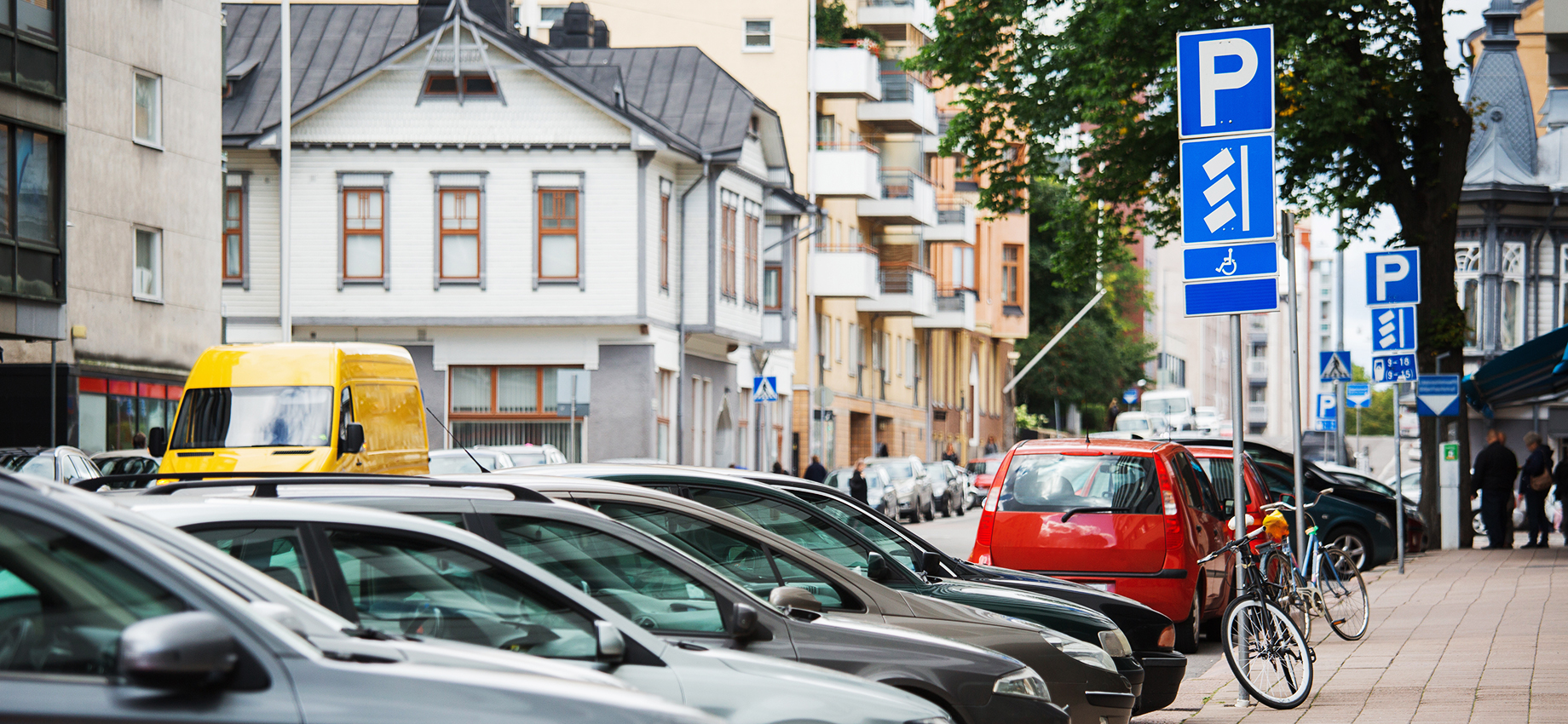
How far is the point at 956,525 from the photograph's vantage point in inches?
1673

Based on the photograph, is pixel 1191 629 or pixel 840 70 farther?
pixel 840 70

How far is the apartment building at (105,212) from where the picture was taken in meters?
26.6

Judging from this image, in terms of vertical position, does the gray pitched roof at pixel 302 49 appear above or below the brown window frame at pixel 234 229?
above

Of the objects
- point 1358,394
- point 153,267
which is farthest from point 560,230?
point 1358,394

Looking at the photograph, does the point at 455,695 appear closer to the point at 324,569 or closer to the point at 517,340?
the point at 324,569

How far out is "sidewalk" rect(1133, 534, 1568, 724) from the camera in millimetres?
11109

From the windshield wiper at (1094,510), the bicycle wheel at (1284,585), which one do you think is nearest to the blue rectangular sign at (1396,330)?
the windshield wiper at (1094,510)

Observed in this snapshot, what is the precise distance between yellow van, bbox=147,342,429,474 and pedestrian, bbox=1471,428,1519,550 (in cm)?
1692

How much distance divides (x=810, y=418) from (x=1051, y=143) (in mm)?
24233

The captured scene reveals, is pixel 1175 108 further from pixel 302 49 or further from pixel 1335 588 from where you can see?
pixel 302 49

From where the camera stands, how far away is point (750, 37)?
2188 inches

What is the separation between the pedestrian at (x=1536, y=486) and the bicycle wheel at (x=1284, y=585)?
1888 cm

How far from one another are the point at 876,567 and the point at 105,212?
24525 mm

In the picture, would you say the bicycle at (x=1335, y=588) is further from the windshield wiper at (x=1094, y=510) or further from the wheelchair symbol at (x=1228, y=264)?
the wheelchair symbol at (x=1228, y=264)
